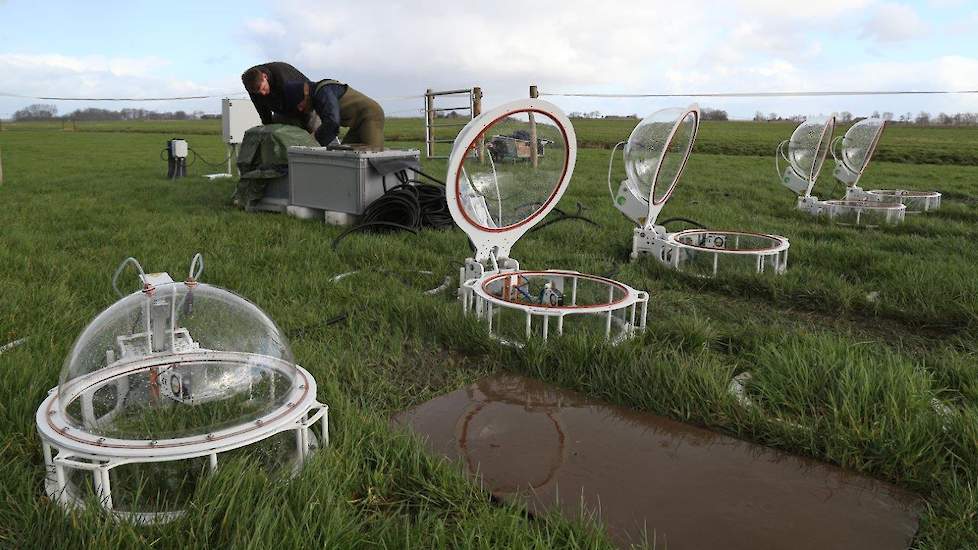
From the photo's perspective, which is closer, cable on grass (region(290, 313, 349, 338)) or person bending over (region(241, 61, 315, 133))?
cable on grass (region(290, 313, 349, 338))

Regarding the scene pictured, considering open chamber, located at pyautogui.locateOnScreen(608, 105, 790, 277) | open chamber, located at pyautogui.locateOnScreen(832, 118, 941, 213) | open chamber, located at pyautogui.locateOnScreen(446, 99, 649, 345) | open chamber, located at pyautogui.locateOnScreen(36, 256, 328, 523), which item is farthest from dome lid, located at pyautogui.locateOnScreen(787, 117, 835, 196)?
open chamber, located at pyautogui.locateOnScreen(36, 256, 328, 523)

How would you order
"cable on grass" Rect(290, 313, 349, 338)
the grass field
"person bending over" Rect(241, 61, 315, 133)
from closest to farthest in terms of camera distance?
the grass field < "cable on grass" Rect(290, 313, 349, 338) < "person bending over" Rect(241, 61, 315, 133)

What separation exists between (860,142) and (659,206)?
595 cm

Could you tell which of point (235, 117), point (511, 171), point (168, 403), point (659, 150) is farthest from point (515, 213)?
point (235, 117)

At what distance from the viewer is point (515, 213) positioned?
396cm

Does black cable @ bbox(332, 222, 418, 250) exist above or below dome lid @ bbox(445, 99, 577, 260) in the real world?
below

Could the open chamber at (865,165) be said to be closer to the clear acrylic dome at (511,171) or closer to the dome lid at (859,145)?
the dome lid at (859,145)

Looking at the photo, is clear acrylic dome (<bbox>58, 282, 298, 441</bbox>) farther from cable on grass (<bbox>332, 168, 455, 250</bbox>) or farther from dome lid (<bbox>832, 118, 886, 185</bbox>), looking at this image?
dome lid (<bbox>832, 118, 886, 185</bbox>)

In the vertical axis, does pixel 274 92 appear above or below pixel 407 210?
above

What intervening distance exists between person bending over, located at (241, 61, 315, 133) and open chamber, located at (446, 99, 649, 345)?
5.06 meters

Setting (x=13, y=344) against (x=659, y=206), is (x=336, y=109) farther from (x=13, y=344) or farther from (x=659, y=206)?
(x=13, y=344)

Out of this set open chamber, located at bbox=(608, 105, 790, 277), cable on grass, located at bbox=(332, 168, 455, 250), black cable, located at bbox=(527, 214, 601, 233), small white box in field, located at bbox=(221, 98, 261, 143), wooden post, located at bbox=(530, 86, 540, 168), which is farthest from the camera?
small white box in field, located at bbox=(221, 98, 261, 143)

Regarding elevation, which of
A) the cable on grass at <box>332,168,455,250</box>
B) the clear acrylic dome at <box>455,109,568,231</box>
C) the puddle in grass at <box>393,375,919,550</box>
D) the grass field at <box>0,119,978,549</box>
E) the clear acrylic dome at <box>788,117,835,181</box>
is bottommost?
the puddle in grass at <box>393,375,919,550</box>

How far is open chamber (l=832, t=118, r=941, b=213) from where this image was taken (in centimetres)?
953
